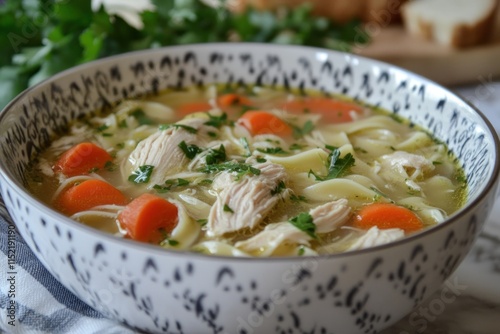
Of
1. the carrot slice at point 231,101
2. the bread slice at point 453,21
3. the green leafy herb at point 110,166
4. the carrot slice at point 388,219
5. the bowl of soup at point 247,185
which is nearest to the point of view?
the bowl of soup at point 247,185

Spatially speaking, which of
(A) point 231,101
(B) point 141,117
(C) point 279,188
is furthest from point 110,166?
(A) point 231,101

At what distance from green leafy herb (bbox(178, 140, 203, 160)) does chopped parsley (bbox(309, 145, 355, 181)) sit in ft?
1.85

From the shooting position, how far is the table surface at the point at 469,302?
2.76m

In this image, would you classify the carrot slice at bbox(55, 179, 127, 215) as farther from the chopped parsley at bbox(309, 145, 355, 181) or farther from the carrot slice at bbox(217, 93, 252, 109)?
the carrot slice at bbox(217, 93, 252, 109)

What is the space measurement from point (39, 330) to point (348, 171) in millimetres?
1542

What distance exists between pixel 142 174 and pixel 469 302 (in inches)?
61.7

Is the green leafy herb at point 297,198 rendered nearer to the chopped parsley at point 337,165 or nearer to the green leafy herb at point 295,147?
the chopped parsley at point 337,165

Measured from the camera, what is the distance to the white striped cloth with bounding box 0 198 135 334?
2570 mm

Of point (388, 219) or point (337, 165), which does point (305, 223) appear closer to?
point (388, 219)

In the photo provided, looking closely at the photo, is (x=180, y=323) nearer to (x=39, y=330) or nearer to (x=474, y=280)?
(x=39, y=330)

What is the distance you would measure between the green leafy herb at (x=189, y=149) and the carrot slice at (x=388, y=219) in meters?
0.88

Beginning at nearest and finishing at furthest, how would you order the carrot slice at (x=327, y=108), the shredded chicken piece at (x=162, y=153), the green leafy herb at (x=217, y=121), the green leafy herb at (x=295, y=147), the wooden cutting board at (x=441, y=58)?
the shredded chicken piece at (x=162, y=153)
the green leafy herb at (x=295, y=147)
the green leafy herb at (x=217, y=121)
the carrot slice at (x=327, y=108)
the wooden cutting board at (x=441, y=58)

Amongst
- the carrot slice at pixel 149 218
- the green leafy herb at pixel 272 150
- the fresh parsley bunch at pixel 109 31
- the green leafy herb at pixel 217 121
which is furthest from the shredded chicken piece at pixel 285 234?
the fresh parsley bunch at pixel 109 31

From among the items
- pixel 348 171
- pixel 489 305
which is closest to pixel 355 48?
pixel 348 171
